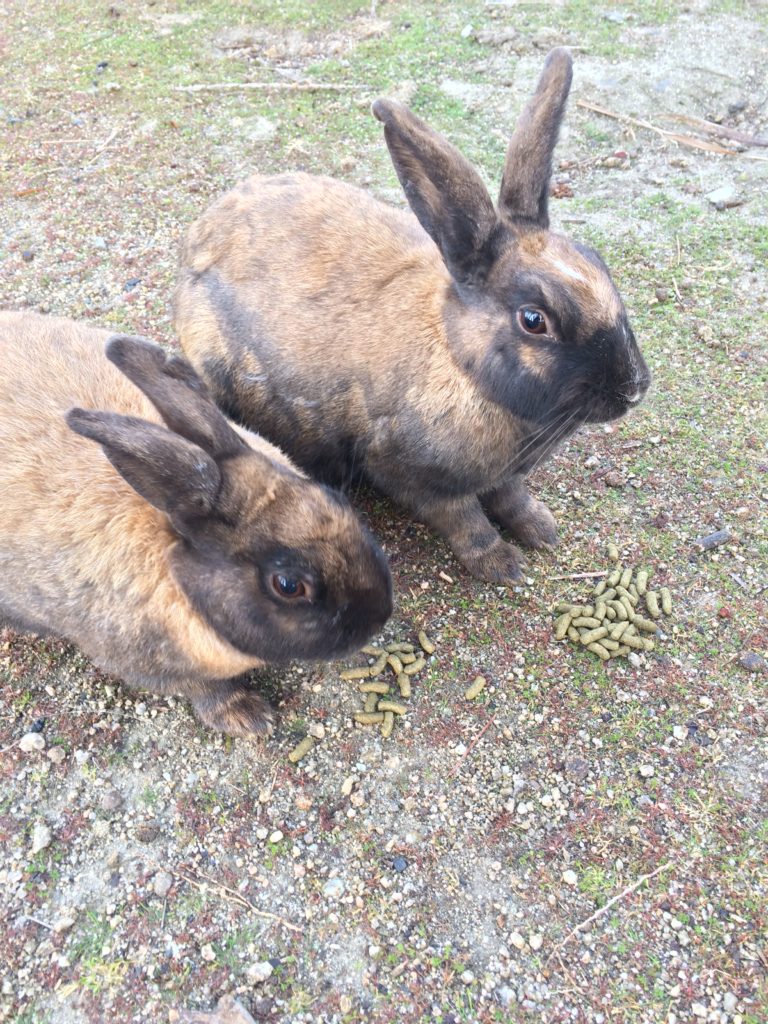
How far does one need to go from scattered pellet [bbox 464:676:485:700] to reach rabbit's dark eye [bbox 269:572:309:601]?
47.8 inches

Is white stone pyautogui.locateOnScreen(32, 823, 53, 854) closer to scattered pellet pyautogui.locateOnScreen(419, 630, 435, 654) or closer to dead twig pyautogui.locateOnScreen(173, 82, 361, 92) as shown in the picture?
scattered pellet pyautogui.locateOnScreen(419, 630, 435, 654)

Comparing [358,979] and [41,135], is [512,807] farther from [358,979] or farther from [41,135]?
[41,135]

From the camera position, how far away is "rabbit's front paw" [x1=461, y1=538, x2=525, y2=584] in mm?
4340

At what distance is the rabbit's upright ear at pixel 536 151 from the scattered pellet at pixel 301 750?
8.36ft

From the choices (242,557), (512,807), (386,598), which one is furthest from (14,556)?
(512,807)

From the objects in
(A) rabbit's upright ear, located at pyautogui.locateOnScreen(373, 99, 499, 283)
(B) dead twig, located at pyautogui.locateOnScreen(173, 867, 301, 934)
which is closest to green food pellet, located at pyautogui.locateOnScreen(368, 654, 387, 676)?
(B) dead twig, located at pyautogui.locateOnScreen(173, 867, 301, 934)

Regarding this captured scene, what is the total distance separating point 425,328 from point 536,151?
91 cm

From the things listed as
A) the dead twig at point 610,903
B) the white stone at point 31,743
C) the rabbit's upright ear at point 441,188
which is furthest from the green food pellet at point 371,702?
the rabbit's upright ear at point 441,188

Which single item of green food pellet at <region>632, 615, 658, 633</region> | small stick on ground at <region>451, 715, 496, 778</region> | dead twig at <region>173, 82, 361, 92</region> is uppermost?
dead twig at <region>173, 82, 361, 92</region>

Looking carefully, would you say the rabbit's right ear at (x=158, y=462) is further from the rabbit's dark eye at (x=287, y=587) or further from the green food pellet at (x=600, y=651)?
the green food pellet at (x=600, y=651)

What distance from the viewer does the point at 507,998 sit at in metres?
3.08

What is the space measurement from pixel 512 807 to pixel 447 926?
556 mm

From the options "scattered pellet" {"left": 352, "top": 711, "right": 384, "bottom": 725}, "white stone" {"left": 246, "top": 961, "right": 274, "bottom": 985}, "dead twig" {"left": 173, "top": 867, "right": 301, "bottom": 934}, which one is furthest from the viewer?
"scattered pellet" {"left": 352, "top": 711, "right": 384, "bottom": 725}

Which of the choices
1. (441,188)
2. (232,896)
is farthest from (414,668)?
(441,188)
